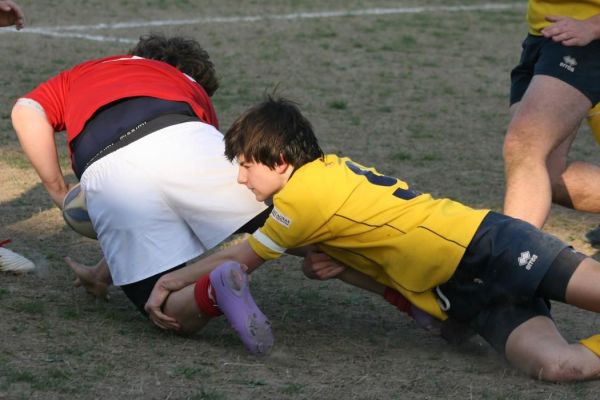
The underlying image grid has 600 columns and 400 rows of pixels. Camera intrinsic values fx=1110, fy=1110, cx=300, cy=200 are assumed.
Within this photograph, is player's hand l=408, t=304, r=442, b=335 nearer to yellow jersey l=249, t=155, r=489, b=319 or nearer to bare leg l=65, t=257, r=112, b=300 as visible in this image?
yellow jersey l=249, t=155, r=489, b=319

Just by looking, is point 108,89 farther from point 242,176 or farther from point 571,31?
point 571,31

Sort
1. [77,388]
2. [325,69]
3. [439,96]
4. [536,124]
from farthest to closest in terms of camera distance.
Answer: [325,69] < [439,96] < [536,124] < [77,388]

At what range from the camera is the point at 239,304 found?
3.57m

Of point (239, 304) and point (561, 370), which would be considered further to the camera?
point (239, 304)

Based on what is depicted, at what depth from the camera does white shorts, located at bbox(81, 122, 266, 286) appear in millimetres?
3867

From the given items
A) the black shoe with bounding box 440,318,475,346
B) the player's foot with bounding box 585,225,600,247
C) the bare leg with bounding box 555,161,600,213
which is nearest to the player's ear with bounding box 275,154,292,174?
the black shoe with bounding box 440,318,475,346

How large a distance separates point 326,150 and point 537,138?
2133 millimetres

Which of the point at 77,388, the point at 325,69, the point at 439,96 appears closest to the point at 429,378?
the point at 77,388

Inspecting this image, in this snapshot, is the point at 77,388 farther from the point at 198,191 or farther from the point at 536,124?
the point at 536,124

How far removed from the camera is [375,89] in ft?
26.5

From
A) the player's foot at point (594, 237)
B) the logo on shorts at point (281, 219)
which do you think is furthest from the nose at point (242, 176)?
the player's foot at point (594, 237)

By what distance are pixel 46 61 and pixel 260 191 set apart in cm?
496

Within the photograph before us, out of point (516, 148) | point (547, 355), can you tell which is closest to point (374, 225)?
point (547, 355)

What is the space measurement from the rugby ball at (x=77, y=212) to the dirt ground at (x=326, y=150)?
0.26 metres
